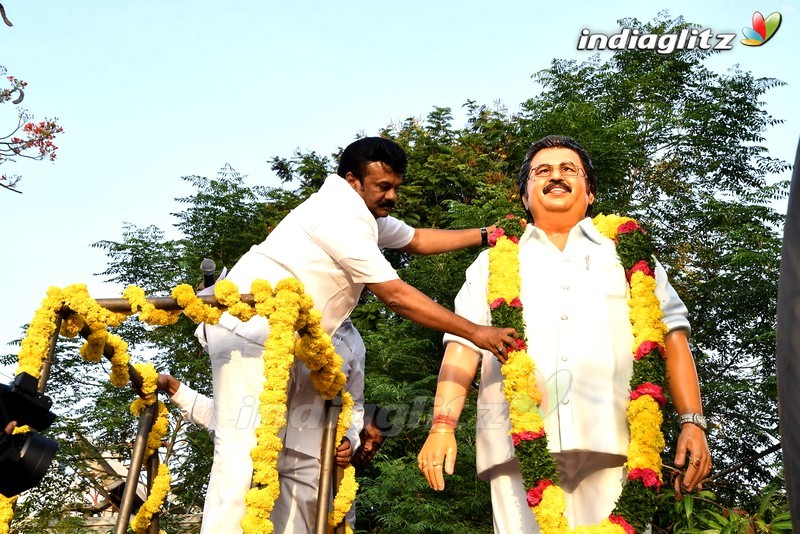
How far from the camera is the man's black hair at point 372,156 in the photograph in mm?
4594

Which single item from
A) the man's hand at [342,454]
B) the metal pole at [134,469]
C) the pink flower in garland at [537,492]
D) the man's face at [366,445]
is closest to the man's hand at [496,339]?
the pink flower in garland at [537,492]

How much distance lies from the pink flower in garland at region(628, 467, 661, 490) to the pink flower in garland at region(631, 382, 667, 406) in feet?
0.97

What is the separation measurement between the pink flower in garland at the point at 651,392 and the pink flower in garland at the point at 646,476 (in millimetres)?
296

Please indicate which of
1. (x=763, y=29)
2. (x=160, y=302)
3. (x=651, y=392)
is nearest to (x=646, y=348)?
(x=651, y=392)

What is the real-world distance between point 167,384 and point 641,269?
2405 mm

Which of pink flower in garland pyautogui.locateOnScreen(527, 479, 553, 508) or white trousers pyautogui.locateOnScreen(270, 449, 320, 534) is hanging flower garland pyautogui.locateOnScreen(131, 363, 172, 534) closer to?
white trousers pyautogui.locateOnScreen(270, 449, 320, 534)

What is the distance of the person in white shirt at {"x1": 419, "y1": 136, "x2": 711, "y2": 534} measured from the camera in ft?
12.4

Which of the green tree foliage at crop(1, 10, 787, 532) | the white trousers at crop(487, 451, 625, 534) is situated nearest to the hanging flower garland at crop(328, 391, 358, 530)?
the white trousers at crop(487, 451, 625, 534)

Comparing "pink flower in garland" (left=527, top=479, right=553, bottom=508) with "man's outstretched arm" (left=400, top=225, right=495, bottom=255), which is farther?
"man's outstretched arm" (left=400, top=225, right=495, bottom=255)

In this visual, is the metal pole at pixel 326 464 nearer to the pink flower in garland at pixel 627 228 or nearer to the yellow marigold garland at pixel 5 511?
the yellow marigold garland at pixel 5 511

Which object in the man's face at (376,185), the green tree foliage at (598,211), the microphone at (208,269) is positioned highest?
the green tree foliage at (598,211)

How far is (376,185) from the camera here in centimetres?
461

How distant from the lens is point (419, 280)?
11945 millimetres

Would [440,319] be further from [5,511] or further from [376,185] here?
[5,511]
